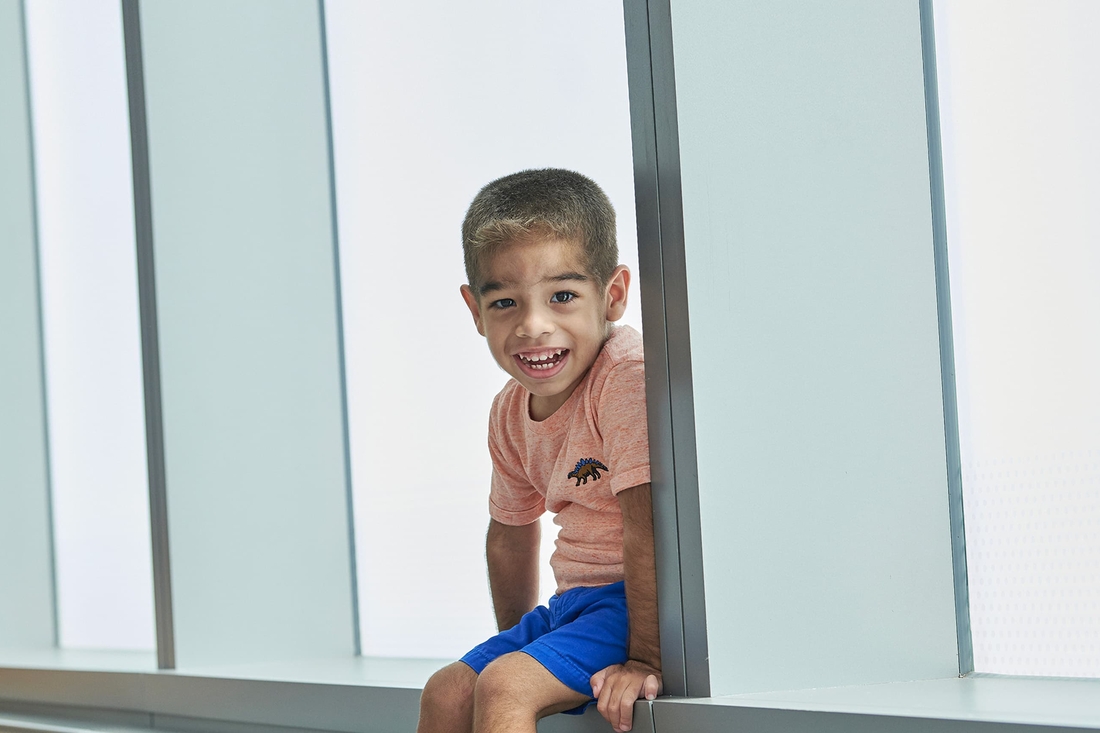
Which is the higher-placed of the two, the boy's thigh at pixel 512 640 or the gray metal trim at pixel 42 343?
the gray metal trim at pixel 42 343

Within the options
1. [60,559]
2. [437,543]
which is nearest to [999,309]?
[437,543]

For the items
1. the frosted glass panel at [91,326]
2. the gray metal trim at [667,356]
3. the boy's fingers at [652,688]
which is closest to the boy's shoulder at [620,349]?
the gray metal trim at [667,356]

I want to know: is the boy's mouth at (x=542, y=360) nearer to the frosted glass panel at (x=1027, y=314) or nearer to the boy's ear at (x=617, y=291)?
the boy's ear at (x=617, y=291)

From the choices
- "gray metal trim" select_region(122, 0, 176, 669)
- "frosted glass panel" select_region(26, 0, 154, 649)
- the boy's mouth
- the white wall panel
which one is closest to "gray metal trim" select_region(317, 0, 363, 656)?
the white wall panel

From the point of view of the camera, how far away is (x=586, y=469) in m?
1.37

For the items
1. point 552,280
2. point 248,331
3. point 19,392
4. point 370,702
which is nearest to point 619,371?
point 552,280

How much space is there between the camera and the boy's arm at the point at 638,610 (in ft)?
4.12

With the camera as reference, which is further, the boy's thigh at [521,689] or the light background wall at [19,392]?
the light background wall at [19,392]

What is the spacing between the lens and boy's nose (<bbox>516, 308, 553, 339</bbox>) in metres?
1.37

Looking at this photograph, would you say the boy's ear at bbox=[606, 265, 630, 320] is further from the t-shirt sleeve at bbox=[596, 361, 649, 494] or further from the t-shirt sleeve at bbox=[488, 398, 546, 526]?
the t-shirt sleeve at bbox=[488, 398, 546, 526]

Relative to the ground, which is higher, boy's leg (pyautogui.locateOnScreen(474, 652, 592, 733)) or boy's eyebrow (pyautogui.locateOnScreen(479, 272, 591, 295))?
boy's eyebrow (pyautogui.locateOnScreen(479, 272, 591, 295))

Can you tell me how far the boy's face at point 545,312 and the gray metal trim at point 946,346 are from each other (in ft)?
1.42

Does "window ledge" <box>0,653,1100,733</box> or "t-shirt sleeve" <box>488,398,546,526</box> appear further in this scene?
"t-shirt sleeve" <box>488,398,546,526</box>

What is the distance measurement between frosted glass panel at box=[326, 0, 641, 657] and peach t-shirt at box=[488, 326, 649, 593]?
42 cm
